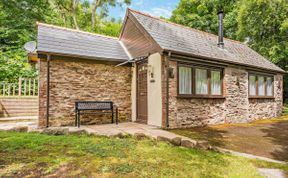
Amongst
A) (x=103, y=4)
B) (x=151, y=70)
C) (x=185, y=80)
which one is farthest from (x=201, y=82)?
(x=103, y=4)

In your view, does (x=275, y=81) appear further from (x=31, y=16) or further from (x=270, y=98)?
(x=31, y=16)

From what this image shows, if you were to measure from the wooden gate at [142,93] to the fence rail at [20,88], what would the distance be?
5332mm

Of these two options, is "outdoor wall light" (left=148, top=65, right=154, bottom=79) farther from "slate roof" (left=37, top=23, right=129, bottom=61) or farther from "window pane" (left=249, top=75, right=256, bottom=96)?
"window pane" (left=249, top=75, right=256, bottom=96)

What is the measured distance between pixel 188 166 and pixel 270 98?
11451mm

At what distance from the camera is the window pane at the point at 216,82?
8.71 metres

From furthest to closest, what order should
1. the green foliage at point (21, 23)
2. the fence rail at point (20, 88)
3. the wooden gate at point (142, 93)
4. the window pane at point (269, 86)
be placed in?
the window pane at point (269, 86)
the green foliage at point (21, 23)
the fence rail at point (20, 88)
the wooden gate at point (142, 93)

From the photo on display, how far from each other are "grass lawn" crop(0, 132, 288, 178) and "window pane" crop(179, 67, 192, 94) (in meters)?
3.63

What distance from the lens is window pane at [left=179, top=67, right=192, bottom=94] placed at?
7605mm

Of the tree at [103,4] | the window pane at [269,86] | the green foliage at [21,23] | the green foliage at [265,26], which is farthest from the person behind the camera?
the tree at [103,4]

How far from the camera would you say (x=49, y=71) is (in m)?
6.81

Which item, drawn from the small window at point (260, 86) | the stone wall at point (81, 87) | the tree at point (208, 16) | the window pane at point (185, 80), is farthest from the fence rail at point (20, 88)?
the tree at point (208, 16)

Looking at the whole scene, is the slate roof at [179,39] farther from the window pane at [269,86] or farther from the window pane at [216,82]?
the window pane at [269,86]

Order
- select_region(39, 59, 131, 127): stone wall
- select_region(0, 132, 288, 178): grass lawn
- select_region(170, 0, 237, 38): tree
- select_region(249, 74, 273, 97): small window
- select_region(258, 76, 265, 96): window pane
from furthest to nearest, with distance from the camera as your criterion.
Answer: select_region(170, 0, 237, 38): tree < select_region(258, 76, 265, 96): window pane < select_region(249, 74, 273, 97): small window < select_region(39, 59, 131, 127): stone wall < select_region(0, 132, 288, 178): grass lawn

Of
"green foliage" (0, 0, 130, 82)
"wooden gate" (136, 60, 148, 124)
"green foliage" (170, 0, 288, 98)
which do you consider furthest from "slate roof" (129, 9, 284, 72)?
"green foliage" (0, 0, 130, 82)
